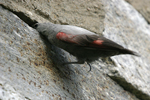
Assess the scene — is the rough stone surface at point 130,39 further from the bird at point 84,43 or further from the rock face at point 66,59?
the bird at point 84,43

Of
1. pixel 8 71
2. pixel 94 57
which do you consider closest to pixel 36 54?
pixel 8 71

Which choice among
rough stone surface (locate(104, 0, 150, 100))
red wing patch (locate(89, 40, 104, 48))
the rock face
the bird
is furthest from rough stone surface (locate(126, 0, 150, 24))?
red wing patch (locate(89, 40, 104, 48))

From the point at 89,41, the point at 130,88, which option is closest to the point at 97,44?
the point at 89,41

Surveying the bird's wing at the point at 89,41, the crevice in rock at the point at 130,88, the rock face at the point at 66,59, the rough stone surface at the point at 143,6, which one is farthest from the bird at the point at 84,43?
the rough stone surface at the point at 143,6

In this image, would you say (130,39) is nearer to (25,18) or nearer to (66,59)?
(66,59)

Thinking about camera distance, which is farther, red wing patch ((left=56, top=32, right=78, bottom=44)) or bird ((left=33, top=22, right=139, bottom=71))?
red wing patch ((left=56, top=32, right=78, bottom=44))

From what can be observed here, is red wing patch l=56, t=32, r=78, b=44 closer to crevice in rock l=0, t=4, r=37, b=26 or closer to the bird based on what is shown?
the bird

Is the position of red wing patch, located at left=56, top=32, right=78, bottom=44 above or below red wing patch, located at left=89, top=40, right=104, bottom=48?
below
